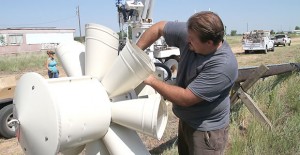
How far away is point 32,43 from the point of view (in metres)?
50.7

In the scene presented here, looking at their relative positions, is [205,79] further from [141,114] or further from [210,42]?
[141,114]

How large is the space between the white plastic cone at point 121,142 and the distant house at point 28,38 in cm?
4647

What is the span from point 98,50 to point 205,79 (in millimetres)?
767

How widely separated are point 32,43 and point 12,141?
46227mm

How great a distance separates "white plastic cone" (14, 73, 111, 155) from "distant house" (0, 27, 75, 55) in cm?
4653

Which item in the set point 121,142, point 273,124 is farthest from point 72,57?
point 273,124

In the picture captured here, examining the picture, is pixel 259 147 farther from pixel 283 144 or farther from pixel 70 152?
pixel 70 152

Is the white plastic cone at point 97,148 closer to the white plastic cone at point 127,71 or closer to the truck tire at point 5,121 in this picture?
the white plastic cone at point 127,71

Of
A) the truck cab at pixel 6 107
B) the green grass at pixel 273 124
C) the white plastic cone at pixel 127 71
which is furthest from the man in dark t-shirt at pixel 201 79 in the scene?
the truck cab at pixel 6 107

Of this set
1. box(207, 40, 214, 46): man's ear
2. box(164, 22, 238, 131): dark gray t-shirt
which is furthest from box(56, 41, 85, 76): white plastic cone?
box(207, 40, 214, 46): man's ear

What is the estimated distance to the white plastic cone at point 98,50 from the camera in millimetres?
2453

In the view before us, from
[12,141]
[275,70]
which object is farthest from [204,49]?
[12,141]

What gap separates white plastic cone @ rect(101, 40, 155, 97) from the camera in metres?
2.18

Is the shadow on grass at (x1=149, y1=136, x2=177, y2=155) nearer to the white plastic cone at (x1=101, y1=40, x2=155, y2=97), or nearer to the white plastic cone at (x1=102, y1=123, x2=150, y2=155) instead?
the white plastic cone at (x1=102, y1=123, x2=150, y2=155)
